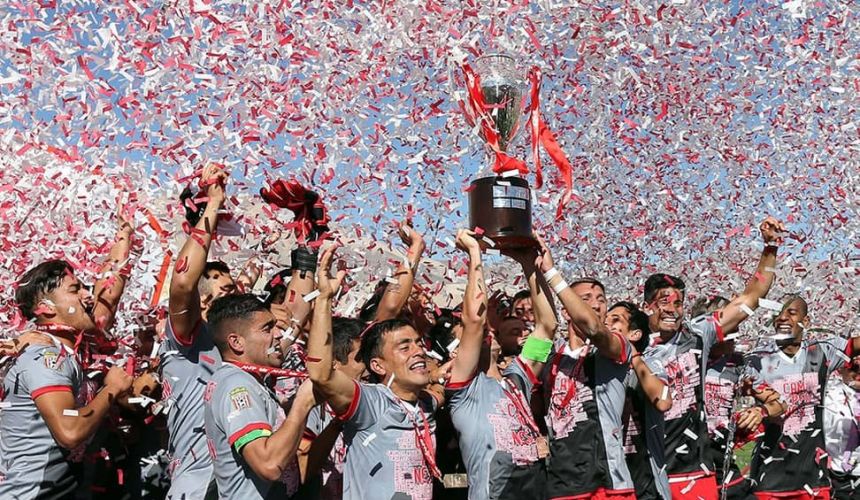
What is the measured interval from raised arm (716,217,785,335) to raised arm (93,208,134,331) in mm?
3826

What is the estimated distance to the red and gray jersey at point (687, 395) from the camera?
6.12m

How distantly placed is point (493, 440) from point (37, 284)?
8.75 feet

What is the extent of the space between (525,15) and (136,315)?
3.46 m

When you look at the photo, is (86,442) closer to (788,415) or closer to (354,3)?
(354,3)

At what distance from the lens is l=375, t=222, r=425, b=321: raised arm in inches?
221

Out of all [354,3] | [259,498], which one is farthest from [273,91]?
[259,498]

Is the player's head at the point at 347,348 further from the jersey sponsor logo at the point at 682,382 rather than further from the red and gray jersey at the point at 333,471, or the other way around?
the jersey sponsor logo at the point at 682,382

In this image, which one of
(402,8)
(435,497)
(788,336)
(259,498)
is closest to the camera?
(259,498)

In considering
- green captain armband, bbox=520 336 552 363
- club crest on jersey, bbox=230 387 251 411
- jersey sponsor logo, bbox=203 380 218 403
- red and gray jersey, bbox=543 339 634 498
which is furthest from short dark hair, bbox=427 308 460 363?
club crest on jersey, bbox=230 387 251 411

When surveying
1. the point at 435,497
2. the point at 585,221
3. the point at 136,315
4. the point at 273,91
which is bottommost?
the point at 435,497

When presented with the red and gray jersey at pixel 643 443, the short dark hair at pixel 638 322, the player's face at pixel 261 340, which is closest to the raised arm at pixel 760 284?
the short dark hair at pixel 638 322

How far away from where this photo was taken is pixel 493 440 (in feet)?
16.2

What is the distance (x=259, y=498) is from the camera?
426cm

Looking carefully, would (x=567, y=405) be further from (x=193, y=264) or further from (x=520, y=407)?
(x=193, y=264)
